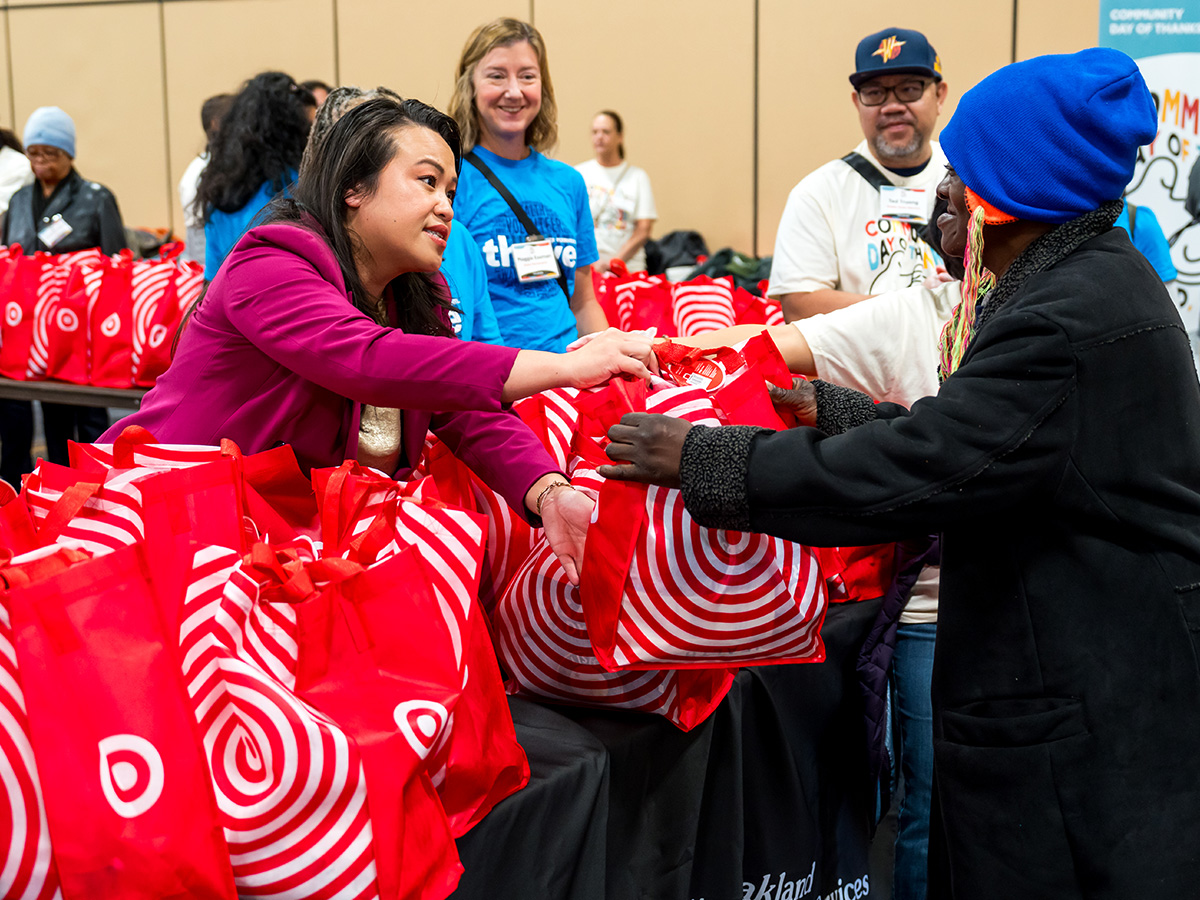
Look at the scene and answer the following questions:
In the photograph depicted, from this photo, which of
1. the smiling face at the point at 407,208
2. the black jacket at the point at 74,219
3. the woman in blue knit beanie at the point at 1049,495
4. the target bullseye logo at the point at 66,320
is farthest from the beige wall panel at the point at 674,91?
the woman in blue knit beanie at the point at 1049,495

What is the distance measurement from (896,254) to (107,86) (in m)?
8.30

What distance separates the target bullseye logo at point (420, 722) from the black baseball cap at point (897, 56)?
245 cm

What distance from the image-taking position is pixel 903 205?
296cm

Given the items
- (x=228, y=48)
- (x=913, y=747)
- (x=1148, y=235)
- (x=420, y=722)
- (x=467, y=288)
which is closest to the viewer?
(x=420, y=722)

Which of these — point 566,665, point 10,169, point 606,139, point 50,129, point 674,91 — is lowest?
point 566,665

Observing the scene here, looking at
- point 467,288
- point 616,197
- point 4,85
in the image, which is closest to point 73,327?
point 467,288

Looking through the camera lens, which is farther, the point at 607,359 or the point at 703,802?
the point at 703,802

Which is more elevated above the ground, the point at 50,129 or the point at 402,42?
the point at 402,42

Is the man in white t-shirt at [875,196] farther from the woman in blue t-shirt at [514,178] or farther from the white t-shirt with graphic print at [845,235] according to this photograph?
the woman in blue t-shirt at [514,178]

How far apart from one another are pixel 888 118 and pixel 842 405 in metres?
1.70

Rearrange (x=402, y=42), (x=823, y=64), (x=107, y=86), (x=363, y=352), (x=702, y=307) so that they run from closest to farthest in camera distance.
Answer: (x=363, y=352)
(x=702, y=307)
(x=823, y=64)
(x=402, y=42)
(x=107, y=86)

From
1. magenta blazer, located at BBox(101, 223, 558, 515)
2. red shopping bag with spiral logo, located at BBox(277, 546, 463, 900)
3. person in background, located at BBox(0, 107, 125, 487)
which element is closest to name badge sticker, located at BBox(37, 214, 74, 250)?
person in background, located at BBox(0, 107, 125, 487)

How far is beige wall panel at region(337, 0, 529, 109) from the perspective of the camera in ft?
26.6

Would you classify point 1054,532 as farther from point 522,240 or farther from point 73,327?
point 73,327
